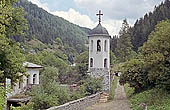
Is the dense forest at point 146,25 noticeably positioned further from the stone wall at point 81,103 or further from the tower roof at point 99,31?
the stone wall at point 81,103

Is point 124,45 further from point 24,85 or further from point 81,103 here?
point 81,103

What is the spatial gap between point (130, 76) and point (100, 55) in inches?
181

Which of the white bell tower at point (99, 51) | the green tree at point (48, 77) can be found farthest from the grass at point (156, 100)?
the green tree at point (48, 77)

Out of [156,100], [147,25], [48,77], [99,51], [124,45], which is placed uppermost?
[147,25]

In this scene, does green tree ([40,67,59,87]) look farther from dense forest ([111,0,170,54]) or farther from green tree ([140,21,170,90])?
dense forest ([111,0,170,54])

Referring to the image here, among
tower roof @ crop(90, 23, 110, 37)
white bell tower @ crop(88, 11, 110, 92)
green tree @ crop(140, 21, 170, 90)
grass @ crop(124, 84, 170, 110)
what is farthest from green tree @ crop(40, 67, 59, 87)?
green tree @ crop(140, 21, 170, 90)

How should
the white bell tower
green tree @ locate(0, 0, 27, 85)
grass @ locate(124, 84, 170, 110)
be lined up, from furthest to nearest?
the white bell tower, grass @ locate(124, 84, 170, 110), green tree @ locate(0, 0, 27, 85)

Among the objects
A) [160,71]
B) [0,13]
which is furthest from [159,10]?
[0,13]

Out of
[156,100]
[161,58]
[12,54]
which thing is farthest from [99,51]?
[12,54]

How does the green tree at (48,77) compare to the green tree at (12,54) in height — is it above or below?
below

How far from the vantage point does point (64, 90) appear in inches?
869

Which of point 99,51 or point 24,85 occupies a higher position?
point 99,51

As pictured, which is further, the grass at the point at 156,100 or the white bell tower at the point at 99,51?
the white bell tower at the point at 99,51

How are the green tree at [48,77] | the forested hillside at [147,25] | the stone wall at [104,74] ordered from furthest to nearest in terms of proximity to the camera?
the forested hillside at [147,25] → the stone wall at [104,74] → the green tree at [48,77]
